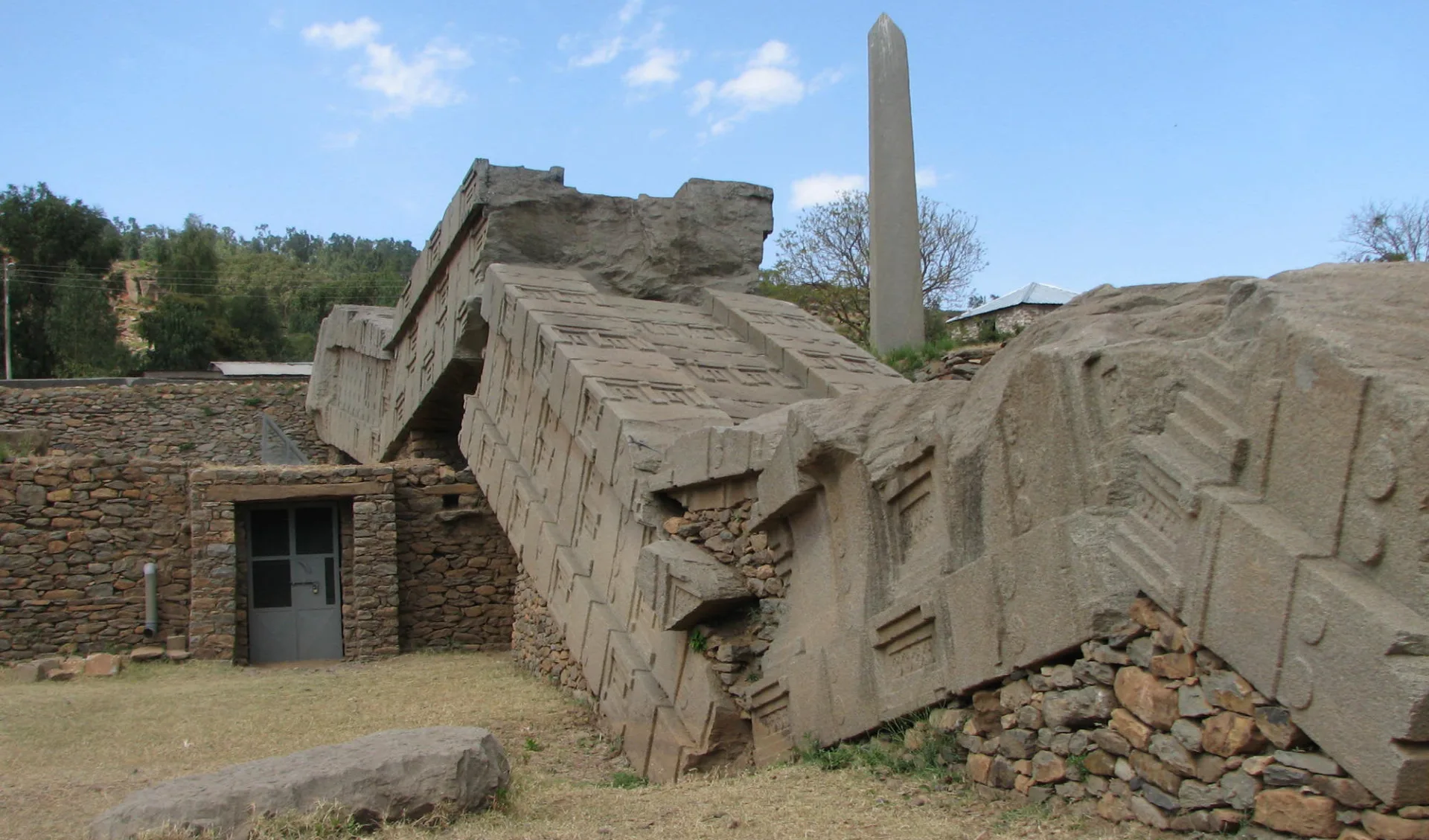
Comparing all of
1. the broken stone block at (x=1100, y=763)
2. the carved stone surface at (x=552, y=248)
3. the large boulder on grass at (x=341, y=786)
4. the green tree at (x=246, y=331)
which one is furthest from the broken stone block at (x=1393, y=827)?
the green tree at (x=246, y=331)

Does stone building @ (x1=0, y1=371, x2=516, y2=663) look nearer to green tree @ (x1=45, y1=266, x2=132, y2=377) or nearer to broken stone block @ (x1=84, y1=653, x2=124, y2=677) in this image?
broken stone block @ (x1=84, y1=653, x2=124, y2=677)

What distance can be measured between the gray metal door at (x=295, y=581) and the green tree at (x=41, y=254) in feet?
70.9

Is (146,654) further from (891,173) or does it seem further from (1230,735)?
(891,173)

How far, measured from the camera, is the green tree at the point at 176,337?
1142 inches

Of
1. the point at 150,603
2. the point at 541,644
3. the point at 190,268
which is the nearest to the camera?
the point at 541,644

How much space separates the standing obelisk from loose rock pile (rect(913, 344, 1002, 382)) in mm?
3653

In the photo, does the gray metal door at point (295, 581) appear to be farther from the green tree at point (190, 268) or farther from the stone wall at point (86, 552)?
the green tree at point (190, 268)

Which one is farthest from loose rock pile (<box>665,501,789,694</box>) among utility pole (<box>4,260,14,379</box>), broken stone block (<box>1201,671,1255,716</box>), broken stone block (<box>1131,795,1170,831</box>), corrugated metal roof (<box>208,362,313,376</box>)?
utility pole (<box>4,260,14,379</box>)

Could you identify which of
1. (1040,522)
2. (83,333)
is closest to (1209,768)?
(1040,522)

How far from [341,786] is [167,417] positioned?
50.5 feet

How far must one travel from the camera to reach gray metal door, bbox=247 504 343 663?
10359mm

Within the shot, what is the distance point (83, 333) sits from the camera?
90.7 feet

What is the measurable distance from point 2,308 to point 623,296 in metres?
25.2

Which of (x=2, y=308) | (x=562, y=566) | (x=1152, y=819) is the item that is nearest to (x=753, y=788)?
(x=1152, y=819)
